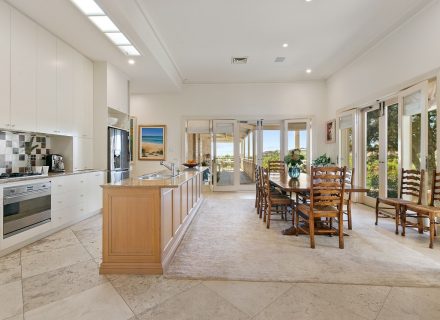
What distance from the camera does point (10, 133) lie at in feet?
11.3

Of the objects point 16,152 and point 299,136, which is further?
point 299,136

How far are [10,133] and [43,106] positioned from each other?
1.86 ft

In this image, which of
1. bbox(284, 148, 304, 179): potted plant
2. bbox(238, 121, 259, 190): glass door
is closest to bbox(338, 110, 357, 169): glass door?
bbox(238, 121, 259, 190): glass door

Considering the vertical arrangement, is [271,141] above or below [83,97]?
below

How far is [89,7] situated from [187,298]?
139 inches

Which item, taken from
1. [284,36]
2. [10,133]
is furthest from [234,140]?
[10,133]

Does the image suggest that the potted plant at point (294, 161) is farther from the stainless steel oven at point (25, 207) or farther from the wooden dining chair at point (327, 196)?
the stainless steel oven at point (25, 207)

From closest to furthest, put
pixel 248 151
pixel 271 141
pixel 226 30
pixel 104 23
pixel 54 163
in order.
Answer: pixel 104 23 → pixel 54 163 → pixel 226 30 → pixel 271 141 → pixel 248 151

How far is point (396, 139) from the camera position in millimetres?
4680

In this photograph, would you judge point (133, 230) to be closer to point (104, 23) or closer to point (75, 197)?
point (75, 197)

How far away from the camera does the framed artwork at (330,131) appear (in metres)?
6.62

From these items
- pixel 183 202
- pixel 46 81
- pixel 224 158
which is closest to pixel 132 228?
pixel 183 202

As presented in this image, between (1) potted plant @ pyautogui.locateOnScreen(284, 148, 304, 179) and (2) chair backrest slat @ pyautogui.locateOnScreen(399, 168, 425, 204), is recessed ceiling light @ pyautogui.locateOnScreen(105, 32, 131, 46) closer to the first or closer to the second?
(1) potted plant @ pyautogui.locateOnScreen(284, 148, 304, 179)

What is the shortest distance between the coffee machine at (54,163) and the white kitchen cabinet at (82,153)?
0.25 meters
